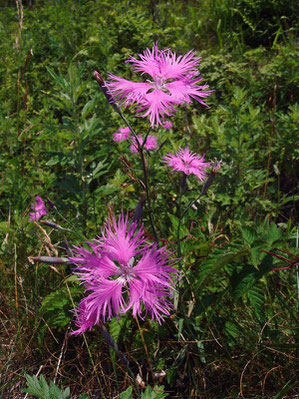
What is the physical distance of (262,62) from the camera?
11.2 feet

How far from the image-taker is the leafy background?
4.68ft

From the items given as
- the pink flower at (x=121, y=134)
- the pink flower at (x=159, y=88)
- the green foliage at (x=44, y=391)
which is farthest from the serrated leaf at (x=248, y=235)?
the pink flower at (x=121, y=134)

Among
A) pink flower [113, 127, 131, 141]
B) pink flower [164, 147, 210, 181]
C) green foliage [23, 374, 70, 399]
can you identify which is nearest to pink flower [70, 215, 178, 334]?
green foliage [23, 374, 70, 399]

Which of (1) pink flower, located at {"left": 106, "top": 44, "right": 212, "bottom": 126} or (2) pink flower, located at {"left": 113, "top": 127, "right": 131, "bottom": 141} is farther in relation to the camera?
(2) pink flower, located at {"left": 113, "top": 127, "right": 131, "bottom": 141}

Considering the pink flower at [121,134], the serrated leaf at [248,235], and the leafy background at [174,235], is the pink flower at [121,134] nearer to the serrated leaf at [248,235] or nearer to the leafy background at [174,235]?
the leafy background at [174,235]

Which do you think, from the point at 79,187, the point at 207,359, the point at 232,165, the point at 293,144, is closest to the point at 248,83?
the point at 293,144

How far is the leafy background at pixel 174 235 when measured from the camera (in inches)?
56.1

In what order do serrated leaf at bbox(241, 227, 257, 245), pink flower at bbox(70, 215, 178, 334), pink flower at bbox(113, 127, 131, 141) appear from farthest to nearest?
pink flower at bbox(113, 127, 131, 141), serrated leaf at bbox(241, 227, 257, 245), pink flower at bbox(70, 215, 178, 334)

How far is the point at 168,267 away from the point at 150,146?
1.38m

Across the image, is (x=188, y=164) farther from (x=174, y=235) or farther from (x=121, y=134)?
(x=121, y=134)

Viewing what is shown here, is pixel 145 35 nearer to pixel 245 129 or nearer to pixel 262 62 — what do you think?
pixel 262 62

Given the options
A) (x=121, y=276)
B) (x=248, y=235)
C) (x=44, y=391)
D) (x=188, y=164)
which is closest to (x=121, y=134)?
(x=188, y=164)

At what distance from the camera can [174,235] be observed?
5.50 ft

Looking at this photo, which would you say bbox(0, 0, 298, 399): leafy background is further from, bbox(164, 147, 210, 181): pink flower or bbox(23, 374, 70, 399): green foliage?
bbox(164, 147, 210, 181): pink flower
